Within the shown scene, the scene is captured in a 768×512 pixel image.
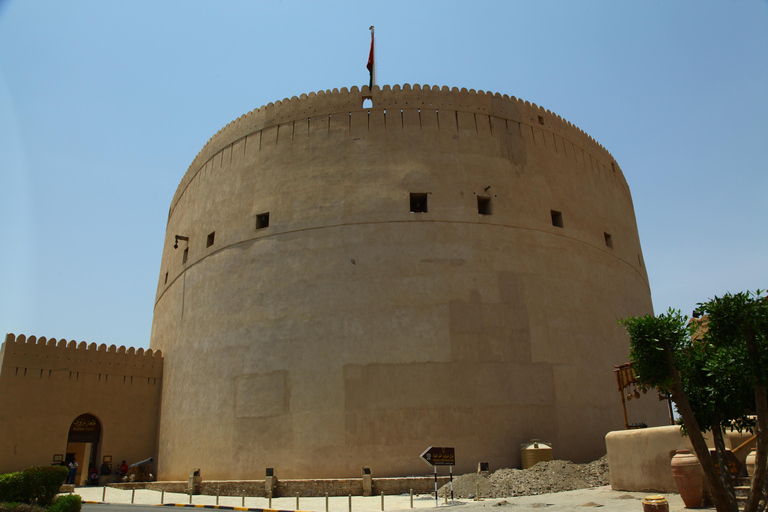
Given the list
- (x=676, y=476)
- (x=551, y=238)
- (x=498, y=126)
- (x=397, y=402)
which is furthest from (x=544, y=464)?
(x=498, y=126)

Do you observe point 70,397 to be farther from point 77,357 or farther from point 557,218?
point 557,218

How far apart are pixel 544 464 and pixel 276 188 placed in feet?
30.5

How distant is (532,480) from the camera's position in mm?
11148

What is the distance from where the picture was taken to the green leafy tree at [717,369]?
5902mm

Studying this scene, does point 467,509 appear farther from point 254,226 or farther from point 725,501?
point 254,226

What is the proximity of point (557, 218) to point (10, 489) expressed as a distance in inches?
524

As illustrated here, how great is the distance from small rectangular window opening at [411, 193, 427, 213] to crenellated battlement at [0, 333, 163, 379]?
29.6 feet

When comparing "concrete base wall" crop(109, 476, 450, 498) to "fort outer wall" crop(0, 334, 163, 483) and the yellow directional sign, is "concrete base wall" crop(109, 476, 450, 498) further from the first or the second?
"fort outer wall" crop(0, 334, 163, 483)

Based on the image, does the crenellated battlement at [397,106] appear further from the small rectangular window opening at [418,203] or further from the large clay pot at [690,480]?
the large clay pot at [690,480]

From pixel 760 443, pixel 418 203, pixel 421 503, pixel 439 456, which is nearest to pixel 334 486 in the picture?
pixel 421 503

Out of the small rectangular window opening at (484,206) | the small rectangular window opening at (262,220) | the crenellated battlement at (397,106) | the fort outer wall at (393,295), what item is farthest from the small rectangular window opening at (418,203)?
the small rectangular window opening at (262,220)

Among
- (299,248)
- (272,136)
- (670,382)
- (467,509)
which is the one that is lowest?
(467,509)

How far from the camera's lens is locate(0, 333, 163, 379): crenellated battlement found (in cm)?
1528

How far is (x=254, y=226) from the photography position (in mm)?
15547
